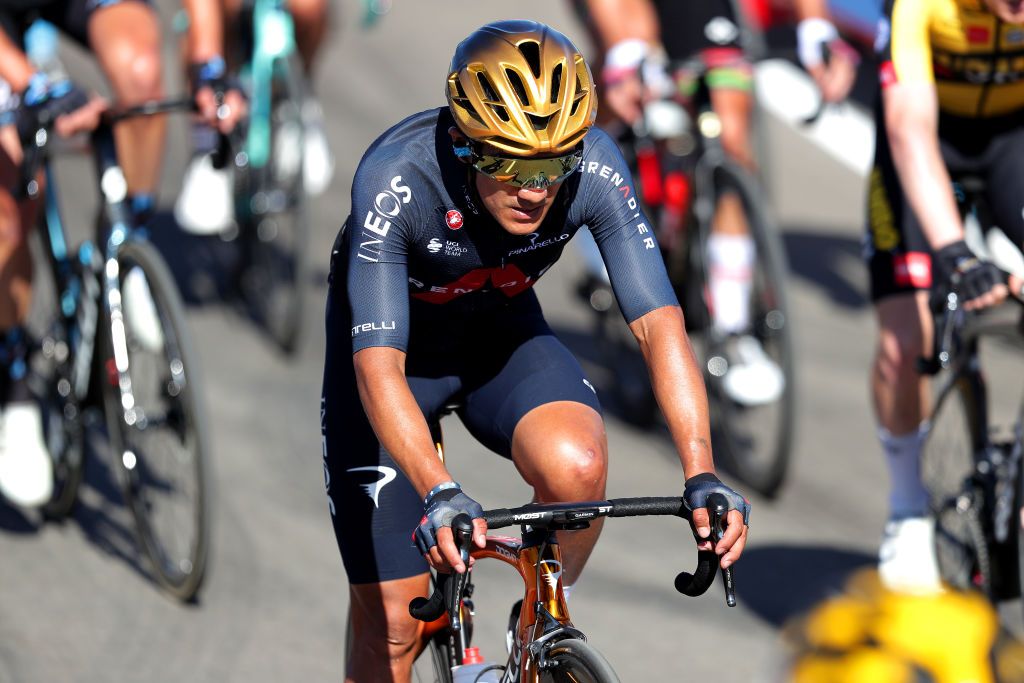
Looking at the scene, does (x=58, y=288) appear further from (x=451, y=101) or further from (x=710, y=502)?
(x=710, y=502)

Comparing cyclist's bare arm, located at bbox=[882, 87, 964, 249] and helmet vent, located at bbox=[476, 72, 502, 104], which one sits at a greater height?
helmet vent, located at bbox=[476, 72, 502, 104]

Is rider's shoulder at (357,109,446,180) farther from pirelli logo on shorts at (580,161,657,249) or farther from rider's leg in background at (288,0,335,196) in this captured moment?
rider's leg in background at (288,0,335,196)

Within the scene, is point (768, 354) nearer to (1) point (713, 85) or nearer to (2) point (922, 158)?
(1) point (713, 85)

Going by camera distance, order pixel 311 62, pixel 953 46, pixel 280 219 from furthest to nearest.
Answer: pixel 311 62 → pixel 280 219 → pixel 953 46

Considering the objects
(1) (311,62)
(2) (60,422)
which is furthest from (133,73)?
(1) (311,62)

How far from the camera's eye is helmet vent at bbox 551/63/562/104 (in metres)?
3.47

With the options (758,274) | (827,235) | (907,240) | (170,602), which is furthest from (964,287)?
(827,235)

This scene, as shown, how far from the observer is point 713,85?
692 centimetres

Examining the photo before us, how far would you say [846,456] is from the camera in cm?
711

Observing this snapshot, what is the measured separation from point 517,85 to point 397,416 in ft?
2.46

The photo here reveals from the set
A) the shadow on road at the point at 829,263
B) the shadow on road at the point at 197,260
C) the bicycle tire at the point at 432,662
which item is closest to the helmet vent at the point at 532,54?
the bicycle tire at the point at 432,662

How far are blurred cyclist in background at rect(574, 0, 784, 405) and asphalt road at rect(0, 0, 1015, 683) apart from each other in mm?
600

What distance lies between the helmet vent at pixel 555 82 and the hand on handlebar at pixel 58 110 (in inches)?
99.5

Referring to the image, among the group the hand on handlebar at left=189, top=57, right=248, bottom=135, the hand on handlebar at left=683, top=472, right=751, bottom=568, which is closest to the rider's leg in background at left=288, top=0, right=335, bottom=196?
the hand on handlebar at left=189, top=57, right=248, bottom=135
